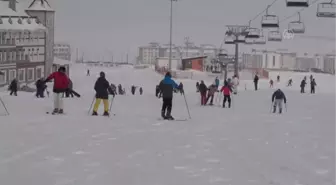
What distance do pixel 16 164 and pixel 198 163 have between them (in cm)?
238

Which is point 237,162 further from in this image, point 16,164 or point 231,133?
point 231,133

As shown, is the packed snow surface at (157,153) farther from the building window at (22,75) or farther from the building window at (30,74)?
the building window at (30,74)

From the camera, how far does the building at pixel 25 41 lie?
67375mm

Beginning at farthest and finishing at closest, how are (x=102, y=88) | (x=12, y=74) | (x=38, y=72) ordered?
1. (x=38, y=72)
2. (x=12, y=74)
3. (x=102, y=88)

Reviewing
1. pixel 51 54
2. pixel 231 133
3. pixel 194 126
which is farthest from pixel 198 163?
pixel 51 54

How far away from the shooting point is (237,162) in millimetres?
7844

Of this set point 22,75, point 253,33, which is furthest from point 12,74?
point 253,33

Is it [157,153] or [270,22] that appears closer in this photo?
[157,153]

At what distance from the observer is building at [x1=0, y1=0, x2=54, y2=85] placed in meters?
67.4

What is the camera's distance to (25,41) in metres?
74.1

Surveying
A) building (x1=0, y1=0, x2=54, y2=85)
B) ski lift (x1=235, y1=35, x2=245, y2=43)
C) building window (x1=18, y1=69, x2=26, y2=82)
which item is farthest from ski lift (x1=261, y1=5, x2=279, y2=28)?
building window (x1=18, y1=69, x2=26, y2=82)

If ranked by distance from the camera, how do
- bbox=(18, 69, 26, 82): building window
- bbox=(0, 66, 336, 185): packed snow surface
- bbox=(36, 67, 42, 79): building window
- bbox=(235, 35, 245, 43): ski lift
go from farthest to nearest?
bbox=(36, 67, 42, 79): building window, bbox=(18, 69, 26, 82): building window, bbox=(235, 35, 245, 43): ski lift, bbox=(0, 66, 336, 185): packed snow surface

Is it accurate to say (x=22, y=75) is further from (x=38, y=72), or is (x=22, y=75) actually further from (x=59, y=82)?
(x=59, y=82)

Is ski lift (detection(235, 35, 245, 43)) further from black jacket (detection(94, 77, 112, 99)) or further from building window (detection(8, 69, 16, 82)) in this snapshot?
building window (detection(8, 69, 16, 82))
